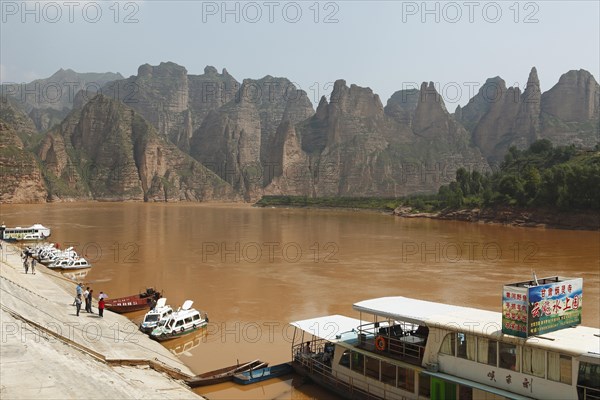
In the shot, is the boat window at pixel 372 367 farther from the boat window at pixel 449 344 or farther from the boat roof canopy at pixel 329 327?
the boat window at pixel 449 344

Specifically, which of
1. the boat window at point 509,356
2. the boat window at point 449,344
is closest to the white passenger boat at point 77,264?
the boat window at point 449,344

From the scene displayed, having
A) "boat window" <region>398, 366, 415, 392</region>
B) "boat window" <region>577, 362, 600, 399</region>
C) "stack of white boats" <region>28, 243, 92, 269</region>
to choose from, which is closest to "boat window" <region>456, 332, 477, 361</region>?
"boat window" <region>398, 366, 415, 392</region>

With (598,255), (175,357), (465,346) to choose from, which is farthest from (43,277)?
(598,255)

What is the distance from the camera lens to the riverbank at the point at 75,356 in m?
13.4

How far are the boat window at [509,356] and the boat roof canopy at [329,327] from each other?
6.19 m

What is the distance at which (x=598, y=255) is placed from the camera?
2211 inches

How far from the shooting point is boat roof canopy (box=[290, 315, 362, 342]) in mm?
19281

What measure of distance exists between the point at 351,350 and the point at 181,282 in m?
23.1

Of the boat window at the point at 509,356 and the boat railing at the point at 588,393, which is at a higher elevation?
the boat window at the point at 509,356

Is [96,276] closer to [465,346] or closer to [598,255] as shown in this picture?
[465,346]

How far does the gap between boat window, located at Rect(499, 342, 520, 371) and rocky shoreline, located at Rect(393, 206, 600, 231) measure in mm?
81784

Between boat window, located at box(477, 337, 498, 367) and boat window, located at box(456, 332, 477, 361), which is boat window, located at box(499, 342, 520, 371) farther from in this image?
boat window, located at box(456, 332, 477, 361)

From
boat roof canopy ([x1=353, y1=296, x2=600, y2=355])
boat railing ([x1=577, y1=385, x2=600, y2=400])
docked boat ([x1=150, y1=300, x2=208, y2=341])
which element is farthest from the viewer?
docked boat ([x1=150, y1=300, x2=208, y2=341])

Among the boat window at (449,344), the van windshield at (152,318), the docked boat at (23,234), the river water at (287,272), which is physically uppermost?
the boat window at (449,344)
